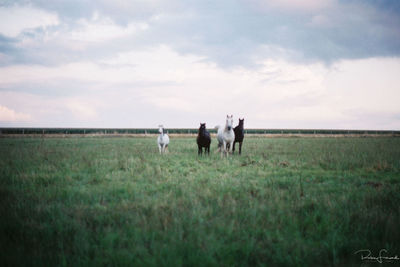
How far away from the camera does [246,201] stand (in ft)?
17.8

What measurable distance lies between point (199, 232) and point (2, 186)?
642 cm

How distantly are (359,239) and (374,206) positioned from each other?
190cm

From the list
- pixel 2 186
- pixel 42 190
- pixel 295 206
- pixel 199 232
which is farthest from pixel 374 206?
pixel 2 186

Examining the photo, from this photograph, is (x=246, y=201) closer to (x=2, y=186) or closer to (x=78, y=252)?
(x=78, y=252)

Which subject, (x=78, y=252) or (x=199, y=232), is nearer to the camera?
(x=78, y=252)

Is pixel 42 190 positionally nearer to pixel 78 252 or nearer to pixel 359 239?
pixel 78 252

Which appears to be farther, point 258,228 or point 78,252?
point 258,228

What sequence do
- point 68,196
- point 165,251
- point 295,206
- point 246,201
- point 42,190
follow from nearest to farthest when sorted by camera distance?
point 165,251, point 295,206, point 246,201, point 68,196, point 42,190

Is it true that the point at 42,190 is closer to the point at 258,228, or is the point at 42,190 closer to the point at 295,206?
the point at 258,228

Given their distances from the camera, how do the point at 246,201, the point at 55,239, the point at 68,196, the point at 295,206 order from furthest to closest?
the point at 68,196 < the point at 246,201 < the point at 295,206 < the point at 55,239

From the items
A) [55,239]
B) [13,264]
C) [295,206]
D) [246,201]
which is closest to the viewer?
[13,264]

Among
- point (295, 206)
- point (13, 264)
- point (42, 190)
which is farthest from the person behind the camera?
point (42, 190)

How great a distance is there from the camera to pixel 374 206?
5.07 metres

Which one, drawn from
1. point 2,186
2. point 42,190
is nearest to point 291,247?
point 42,190
